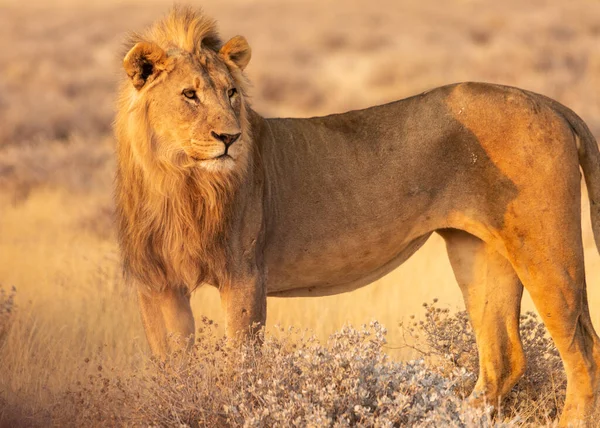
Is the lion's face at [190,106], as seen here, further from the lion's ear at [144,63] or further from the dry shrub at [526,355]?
the dry shrub at [526,355]

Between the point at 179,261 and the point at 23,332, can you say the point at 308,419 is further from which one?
the point at 23,332

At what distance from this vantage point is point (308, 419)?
4465mm

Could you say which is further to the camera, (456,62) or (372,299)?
(456,62)

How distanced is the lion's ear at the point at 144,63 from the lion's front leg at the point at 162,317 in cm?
101

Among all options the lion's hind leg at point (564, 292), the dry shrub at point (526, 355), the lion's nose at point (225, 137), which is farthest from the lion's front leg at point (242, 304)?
the lion's hind leg at point (564, 292)

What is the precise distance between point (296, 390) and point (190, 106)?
1322 mm

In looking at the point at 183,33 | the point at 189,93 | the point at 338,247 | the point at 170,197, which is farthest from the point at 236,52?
the point at 338,247

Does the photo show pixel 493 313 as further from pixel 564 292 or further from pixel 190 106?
pixel 190 106

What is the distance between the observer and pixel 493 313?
20.3 ft

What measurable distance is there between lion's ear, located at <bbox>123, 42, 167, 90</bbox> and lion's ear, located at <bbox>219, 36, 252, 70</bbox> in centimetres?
33

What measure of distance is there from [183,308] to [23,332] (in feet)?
5.77

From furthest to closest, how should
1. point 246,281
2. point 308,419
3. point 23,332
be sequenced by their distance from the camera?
point 23,332, point 246,281, point 308,419

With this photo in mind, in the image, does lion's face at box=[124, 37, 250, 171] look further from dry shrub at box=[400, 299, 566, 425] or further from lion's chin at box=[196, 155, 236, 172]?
dry shrub at box=[400, 299, 566, 425]

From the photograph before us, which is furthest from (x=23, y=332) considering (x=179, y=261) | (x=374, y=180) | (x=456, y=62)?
(x=456, y=62)
